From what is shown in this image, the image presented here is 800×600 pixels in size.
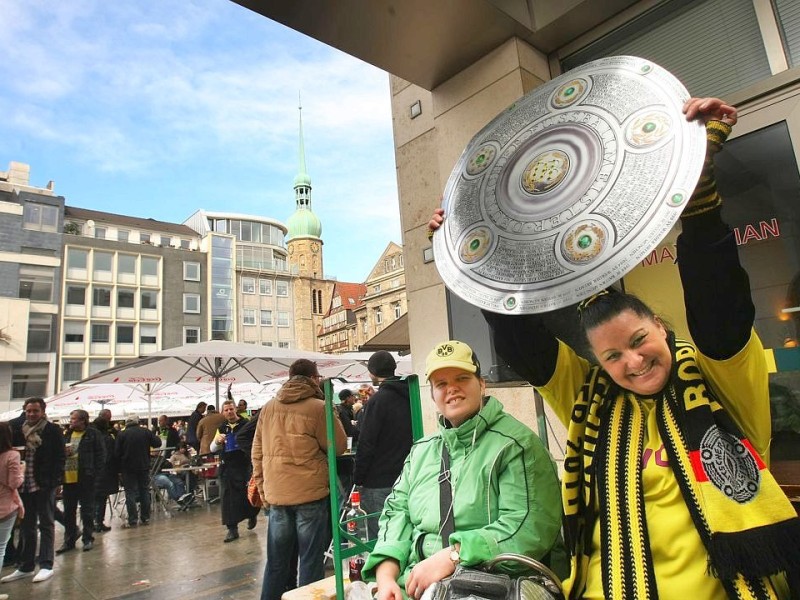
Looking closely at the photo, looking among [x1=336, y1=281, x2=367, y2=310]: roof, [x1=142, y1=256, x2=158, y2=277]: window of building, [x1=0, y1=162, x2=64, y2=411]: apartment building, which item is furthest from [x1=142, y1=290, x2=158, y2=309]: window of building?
[x1=336, y1=281, x2=367, y2=310]: roof

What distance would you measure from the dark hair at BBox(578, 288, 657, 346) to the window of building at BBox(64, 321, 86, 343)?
48.9m

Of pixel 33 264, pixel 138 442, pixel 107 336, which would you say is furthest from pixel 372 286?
pixel 138 442

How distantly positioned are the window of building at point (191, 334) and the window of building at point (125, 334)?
459 centimetres

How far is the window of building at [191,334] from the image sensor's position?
48.6m

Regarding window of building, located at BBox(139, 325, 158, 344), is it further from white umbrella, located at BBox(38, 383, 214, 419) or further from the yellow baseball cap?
the yellow baseball cap

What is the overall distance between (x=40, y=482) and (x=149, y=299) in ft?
147

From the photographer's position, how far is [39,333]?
39594 mm

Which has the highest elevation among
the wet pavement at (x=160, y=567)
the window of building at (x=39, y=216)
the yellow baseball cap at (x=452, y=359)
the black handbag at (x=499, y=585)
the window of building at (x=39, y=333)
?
the window of building at (x=39, y=216)

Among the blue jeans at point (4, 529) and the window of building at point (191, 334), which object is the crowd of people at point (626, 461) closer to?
the blue jeans at point (4, 529)

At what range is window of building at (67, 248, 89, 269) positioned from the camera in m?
43.0

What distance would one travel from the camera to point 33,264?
132ft

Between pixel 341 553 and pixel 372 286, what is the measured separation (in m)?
63.2

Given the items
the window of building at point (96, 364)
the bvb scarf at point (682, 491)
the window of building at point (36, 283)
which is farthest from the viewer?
the window of building at point (96, 364)

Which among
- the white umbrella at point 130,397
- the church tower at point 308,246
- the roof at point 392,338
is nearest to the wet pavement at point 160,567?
the roof at point 392,338
